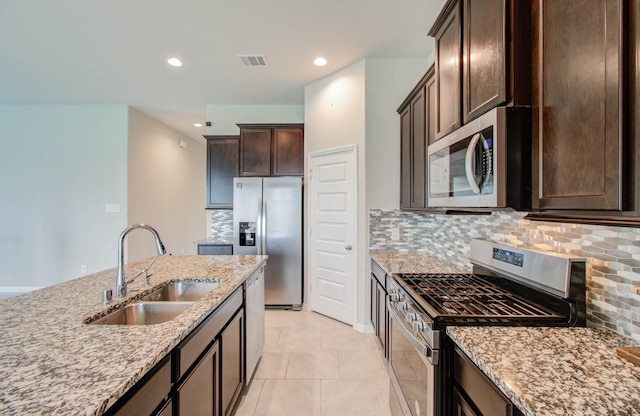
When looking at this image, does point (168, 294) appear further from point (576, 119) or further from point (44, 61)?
point (44, 61)

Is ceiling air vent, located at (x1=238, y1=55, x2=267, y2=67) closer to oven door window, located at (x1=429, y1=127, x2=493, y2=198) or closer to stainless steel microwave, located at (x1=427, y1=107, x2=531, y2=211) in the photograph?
oven door window, located at (x1=429, y1=127, x2=493, y2=198)

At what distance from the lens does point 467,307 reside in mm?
1324

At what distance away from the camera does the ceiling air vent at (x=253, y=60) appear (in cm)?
322

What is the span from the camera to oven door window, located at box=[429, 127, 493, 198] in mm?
1216

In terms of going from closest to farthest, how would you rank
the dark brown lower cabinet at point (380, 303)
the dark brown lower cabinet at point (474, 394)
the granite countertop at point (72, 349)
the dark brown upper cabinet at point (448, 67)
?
the granite countertop at point (72, 349)
the dark brown lower cabinet at point (474, 394)
the dark brown upper cabinet at point (448, 67)
the dark brown lower cabinet at point (380, 303)

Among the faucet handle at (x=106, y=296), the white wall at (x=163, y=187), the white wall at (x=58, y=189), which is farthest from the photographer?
the white wall at (x=163, y=187)

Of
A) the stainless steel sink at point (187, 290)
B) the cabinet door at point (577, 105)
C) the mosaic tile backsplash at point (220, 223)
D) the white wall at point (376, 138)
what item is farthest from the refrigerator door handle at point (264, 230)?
the cabinet door at point (577, 105)

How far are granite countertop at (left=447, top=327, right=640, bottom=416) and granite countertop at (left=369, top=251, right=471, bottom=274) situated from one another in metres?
1.05

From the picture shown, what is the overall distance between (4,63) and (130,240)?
2.71 m

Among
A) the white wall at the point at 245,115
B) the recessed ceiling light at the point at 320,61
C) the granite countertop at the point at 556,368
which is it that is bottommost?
the granite countertop at the point at 556,368

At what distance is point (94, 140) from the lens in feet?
15.6

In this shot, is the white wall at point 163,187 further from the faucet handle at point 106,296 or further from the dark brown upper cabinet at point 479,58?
the dark brown upper cabinet at point 479,58

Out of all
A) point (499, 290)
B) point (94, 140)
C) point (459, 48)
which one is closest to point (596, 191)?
point (499, 290)

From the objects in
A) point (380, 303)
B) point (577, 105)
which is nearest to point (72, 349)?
point (577, 105)
